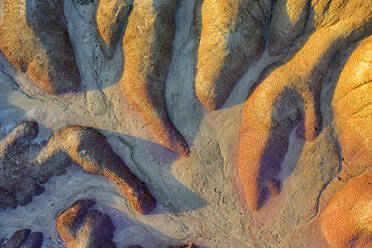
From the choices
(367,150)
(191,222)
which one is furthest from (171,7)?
(367,150)

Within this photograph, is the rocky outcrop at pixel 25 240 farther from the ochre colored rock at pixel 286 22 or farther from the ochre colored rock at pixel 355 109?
the ochre colored rock at pixel 355 109

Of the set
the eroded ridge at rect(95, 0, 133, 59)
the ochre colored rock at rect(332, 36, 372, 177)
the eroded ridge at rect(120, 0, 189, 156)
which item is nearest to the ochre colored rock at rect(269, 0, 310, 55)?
the ochre colored rock at rect(332, 36, 372, 177)

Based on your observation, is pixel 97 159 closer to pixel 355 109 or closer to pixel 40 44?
pixel 40 44

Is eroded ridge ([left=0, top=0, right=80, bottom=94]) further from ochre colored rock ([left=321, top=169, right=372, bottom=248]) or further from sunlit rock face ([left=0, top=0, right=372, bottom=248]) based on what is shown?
ochre colored rock ([left=321, top=169, right=372, bottom=248])

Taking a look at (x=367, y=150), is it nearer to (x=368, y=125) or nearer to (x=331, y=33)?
(x=368, y=125)

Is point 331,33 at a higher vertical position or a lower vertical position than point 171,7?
lower

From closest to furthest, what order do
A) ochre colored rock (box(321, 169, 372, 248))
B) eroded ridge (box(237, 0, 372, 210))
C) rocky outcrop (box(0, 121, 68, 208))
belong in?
eroded ridge (box(237, 0, 372, 210)) < ochre colored rock (box(321, 169, 372, 248)) < rocky outcrop (box(0, 121, 68, 208))
